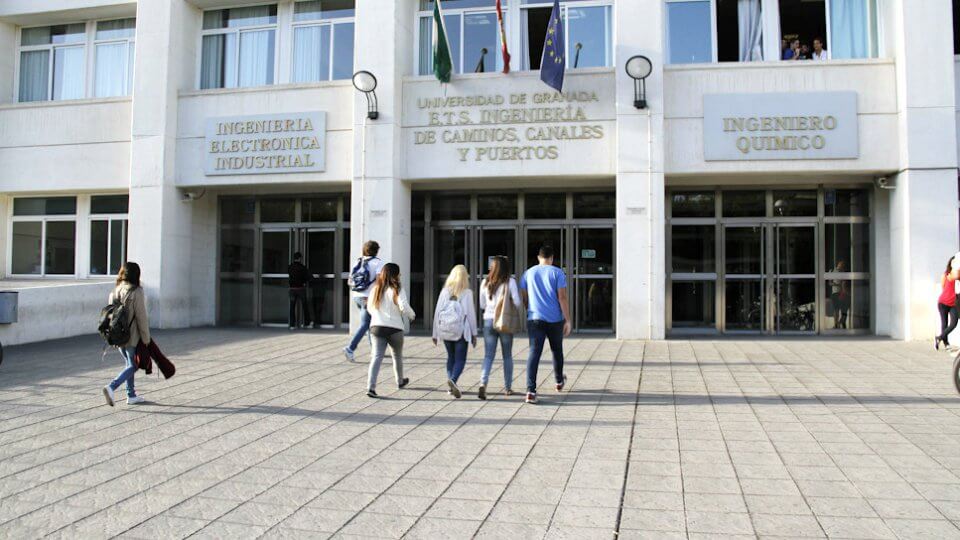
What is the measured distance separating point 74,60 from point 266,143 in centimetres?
653

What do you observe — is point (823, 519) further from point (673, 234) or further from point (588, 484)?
point (673, 234)

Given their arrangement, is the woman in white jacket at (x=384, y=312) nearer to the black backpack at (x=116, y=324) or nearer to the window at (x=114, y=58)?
the black backpack at (x=116, y=324)

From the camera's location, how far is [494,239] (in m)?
15.8

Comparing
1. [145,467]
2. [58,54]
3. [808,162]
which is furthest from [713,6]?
[58,54]

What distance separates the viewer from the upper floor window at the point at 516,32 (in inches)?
567

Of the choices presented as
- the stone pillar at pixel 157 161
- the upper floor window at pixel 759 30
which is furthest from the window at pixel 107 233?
the upper floor window at pixel 759 30

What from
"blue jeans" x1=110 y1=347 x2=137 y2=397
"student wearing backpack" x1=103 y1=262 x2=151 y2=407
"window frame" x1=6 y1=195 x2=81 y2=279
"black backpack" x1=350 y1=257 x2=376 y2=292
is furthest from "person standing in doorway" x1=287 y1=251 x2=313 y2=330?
"blue jeans" x1=110 y1=347 x2=137 y2=397

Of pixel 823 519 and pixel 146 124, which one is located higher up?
pixel 146 124

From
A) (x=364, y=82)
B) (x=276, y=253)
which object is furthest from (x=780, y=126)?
(x=276, y=253)

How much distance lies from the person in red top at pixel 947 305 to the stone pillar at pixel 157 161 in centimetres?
1519

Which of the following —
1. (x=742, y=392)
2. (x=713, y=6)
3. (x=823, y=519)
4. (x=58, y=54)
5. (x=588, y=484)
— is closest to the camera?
(x=823, y=519)

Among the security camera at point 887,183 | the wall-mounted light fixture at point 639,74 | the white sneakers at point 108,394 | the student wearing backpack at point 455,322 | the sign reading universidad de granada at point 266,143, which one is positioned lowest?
the white sneakers at point 108,394

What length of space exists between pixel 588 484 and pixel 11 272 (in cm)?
1813

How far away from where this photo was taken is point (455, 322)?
7.54m
